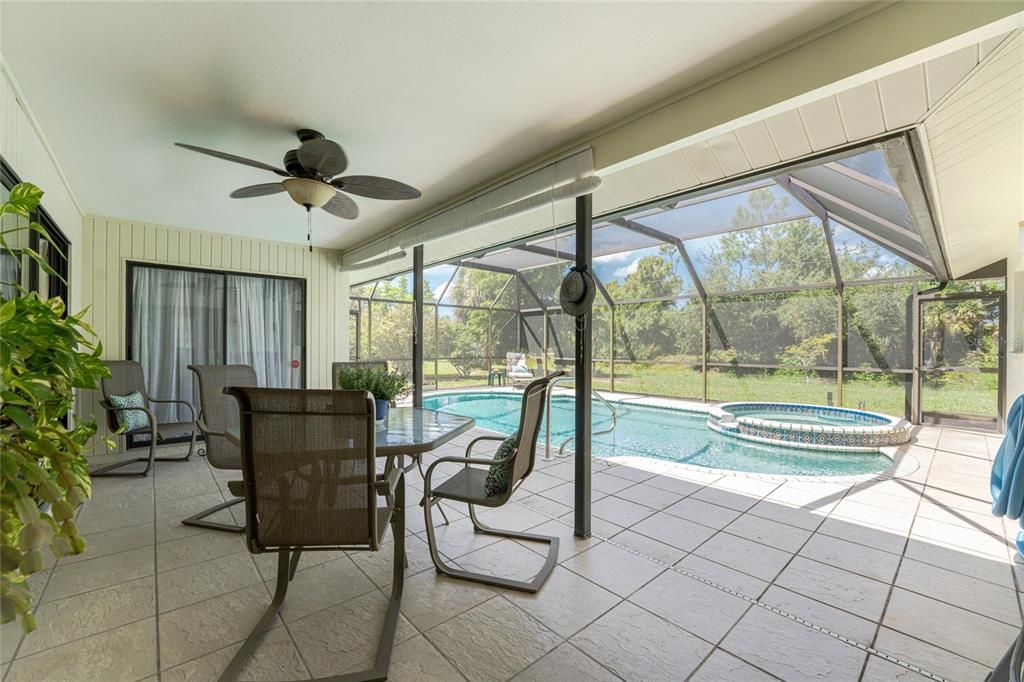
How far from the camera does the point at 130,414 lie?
12.9ft

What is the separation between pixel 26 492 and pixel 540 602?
1767mm

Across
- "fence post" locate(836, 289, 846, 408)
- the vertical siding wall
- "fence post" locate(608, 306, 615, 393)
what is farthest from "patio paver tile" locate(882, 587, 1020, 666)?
"fence post" locate(608, 306, 615, 393)

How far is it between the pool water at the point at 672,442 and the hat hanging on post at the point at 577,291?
6.75 ft

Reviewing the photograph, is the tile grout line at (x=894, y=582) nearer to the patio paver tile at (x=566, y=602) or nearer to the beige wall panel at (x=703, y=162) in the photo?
the patio paver tile at (x=566, y=602)

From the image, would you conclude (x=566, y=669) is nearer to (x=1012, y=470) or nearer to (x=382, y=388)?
(x=382, y=388)

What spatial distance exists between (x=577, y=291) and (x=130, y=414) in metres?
4.34

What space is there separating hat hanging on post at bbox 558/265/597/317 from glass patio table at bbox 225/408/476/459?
0.93 m

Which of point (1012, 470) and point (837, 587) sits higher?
point (1012, 470)

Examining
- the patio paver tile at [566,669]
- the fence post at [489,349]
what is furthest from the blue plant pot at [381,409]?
the fence post at [489,349]

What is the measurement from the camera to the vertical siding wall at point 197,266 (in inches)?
169

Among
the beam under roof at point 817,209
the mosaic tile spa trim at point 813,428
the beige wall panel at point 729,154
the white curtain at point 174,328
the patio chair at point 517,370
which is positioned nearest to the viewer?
the beige wall panel at point 729,154

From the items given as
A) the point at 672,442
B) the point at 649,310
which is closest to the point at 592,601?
Answer: the point at 672,442

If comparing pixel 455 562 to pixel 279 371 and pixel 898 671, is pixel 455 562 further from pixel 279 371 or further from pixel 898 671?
pixel 279 371

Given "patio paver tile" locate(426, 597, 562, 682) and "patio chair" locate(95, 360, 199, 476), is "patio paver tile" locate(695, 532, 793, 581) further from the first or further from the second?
"patio chair" locate(95, 360, 199, 476)
